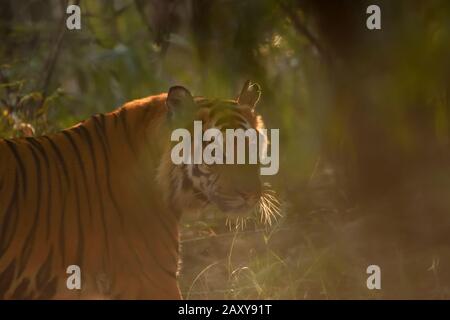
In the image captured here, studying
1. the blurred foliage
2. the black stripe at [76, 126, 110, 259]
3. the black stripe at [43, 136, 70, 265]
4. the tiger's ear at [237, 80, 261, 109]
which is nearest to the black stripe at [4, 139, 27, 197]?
the black stripe at [43, 136, 70, 265]

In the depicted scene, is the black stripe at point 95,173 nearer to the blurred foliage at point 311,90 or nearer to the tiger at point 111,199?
the tiger at point 111,199

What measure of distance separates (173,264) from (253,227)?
111cm

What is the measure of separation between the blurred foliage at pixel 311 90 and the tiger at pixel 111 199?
0.92 meters

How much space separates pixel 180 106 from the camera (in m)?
2.85

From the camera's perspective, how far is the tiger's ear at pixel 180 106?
282cm

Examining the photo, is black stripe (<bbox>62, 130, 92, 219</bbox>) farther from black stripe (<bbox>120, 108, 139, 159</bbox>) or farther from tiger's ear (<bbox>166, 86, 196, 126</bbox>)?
tiger's ear (<bbox>166, 86, 196, 126</bbox>)

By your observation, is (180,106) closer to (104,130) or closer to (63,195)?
(104,130)

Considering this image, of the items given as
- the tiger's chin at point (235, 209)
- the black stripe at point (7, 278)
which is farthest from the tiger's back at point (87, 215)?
the tiger's chin at point (235, 209)

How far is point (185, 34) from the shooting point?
4188 millimetres

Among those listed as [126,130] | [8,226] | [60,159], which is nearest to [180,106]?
[126,130]

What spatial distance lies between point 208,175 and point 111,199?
36cm
